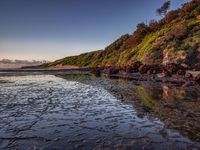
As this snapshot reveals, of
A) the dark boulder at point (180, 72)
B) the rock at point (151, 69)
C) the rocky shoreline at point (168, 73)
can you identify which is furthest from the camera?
the rock at point (151, 69)

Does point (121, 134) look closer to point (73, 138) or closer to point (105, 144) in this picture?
point (105, 144)

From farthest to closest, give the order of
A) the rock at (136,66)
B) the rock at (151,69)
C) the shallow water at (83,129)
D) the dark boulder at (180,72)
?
1. the rock at (136,66)
2. the rock at (151,69)
3. the dark boulder at (180,72)
4. the shallow water at (83,129)

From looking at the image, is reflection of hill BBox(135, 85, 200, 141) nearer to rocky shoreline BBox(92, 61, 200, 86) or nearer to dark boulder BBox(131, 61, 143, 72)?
rocky shoreline BBox(92, 61, 200, 86)

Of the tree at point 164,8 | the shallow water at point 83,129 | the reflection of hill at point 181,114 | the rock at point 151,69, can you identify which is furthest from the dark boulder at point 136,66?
the tree at point 164,8

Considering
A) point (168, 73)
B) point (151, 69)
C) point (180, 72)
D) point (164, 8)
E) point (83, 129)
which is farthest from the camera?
point (164, 8)

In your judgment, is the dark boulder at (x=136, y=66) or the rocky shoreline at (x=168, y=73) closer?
the rocky shoreline at (x=168, y=73)

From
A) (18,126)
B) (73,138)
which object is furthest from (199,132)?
(18,126)

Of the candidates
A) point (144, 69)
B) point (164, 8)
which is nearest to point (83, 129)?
point (144, 69)

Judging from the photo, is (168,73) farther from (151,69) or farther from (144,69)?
(144,69)

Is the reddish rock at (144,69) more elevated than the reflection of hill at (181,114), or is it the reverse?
the reddish rock at (144,69)

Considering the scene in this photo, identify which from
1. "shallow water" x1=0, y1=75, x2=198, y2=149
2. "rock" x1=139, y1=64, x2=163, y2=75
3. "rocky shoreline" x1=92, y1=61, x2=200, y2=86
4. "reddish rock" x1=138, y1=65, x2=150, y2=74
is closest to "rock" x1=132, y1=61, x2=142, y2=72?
"rocky shoreline" x1=92, y1=61, x2=200, y2=86

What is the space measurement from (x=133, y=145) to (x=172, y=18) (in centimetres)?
6555

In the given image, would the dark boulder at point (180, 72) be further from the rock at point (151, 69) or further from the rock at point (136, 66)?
the rock at point (136, 66)

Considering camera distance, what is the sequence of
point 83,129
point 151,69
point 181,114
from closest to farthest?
point 83,129, point 181,114, point 151,69
